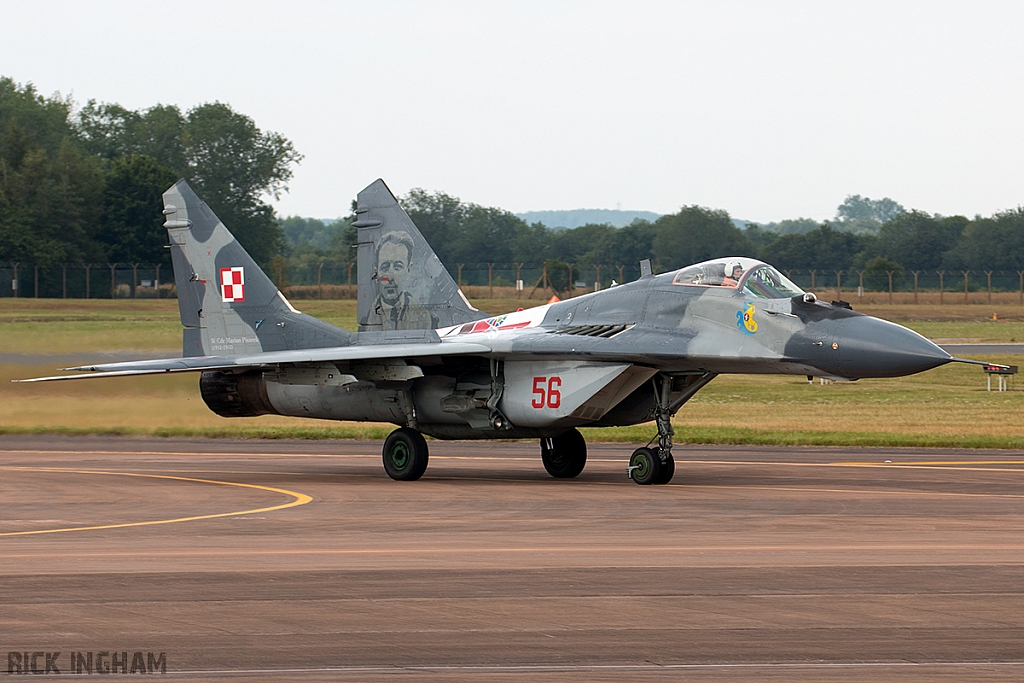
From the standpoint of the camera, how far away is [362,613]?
9.80 metres

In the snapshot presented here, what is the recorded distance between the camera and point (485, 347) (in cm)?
1961

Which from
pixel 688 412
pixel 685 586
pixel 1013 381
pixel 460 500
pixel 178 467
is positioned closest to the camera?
pixel 685 586

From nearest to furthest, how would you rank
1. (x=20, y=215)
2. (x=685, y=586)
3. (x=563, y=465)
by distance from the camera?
(x=685, y=586) → (x=563, y=465) → (x=20, y=215)

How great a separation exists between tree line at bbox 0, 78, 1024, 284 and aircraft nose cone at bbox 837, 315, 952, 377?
4699 cm

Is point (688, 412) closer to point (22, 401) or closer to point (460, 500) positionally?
point (22, 401)

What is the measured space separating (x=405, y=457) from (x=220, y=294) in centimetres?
494

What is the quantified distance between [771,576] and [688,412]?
25233 mm

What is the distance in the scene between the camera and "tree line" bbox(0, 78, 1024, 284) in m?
71.8

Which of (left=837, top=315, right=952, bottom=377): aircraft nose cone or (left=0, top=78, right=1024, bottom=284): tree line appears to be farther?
(left=0, top=78, right=1024, bottom=284): tree line

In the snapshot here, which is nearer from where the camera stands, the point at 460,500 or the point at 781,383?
the point at 460,500

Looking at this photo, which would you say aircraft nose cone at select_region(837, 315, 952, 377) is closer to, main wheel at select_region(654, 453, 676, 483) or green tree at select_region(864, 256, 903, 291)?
main wheel at select_region(654, 453, 676, 483)

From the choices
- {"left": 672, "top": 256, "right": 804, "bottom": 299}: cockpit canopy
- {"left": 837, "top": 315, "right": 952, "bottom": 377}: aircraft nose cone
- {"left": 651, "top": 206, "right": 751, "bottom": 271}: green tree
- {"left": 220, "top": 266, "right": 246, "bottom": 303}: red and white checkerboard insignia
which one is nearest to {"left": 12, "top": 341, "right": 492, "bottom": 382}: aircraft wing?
{"left": 220, "top": 266, "right": 246, "bottom": 303}: red and white checkerboard insignia

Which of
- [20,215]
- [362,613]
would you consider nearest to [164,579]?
[362,613]

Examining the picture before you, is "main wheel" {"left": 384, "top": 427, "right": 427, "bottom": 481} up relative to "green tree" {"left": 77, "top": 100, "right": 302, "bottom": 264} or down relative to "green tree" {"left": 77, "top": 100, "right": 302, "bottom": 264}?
down
